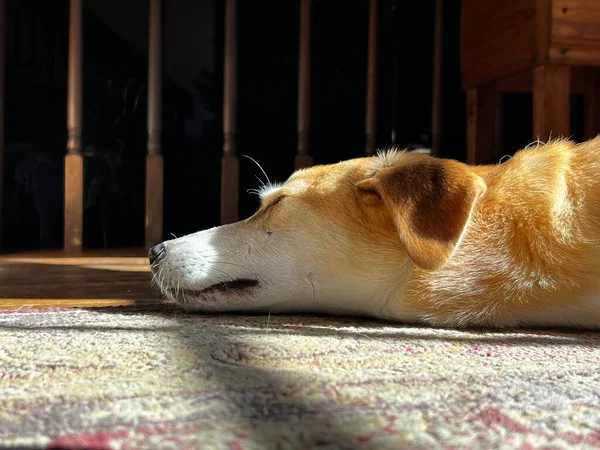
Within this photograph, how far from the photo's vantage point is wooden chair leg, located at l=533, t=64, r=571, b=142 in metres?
2.54

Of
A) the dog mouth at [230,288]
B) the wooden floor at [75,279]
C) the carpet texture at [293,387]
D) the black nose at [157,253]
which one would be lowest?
the wooden floor at [75,279]

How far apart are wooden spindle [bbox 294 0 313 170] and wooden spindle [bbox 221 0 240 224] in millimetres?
342

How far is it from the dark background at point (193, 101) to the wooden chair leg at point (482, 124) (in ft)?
1.19

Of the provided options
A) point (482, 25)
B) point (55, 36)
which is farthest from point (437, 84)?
point (55, 36)

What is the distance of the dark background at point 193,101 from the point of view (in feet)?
10.8

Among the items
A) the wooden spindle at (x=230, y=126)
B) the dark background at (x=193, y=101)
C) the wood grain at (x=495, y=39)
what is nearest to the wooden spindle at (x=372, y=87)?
the dark background at (x=193, y=101)

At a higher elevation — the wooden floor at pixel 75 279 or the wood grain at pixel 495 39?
the wood grain at pixel 495 39

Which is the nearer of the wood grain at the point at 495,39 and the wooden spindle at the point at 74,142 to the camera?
the wood grain at the point at 495,39

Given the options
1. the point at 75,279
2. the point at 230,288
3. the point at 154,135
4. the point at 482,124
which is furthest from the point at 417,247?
the point at 154,135

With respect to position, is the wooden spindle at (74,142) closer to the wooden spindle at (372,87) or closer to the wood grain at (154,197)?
the wood grain at (154,197)

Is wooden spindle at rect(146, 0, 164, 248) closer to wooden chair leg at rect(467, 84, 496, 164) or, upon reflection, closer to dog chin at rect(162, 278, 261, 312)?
wooden chair leg at rect(467, 84, 496, 164)

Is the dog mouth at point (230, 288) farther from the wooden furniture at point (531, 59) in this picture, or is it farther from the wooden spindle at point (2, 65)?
the wooden spindle at point (2, 65)

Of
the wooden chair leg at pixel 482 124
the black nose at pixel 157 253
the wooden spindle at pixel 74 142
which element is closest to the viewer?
the black nose at pixel 157 253

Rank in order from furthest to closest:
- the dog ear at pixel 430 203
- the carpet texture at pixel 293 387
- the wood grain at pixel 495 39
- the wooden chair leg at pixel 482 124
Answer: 1. the wooden chair leg at pixel 482 124
2. the wood grain at pixel 495 39
3. the dog ear at pixel 430 203
4. the carpet texture at pixel 293 387
